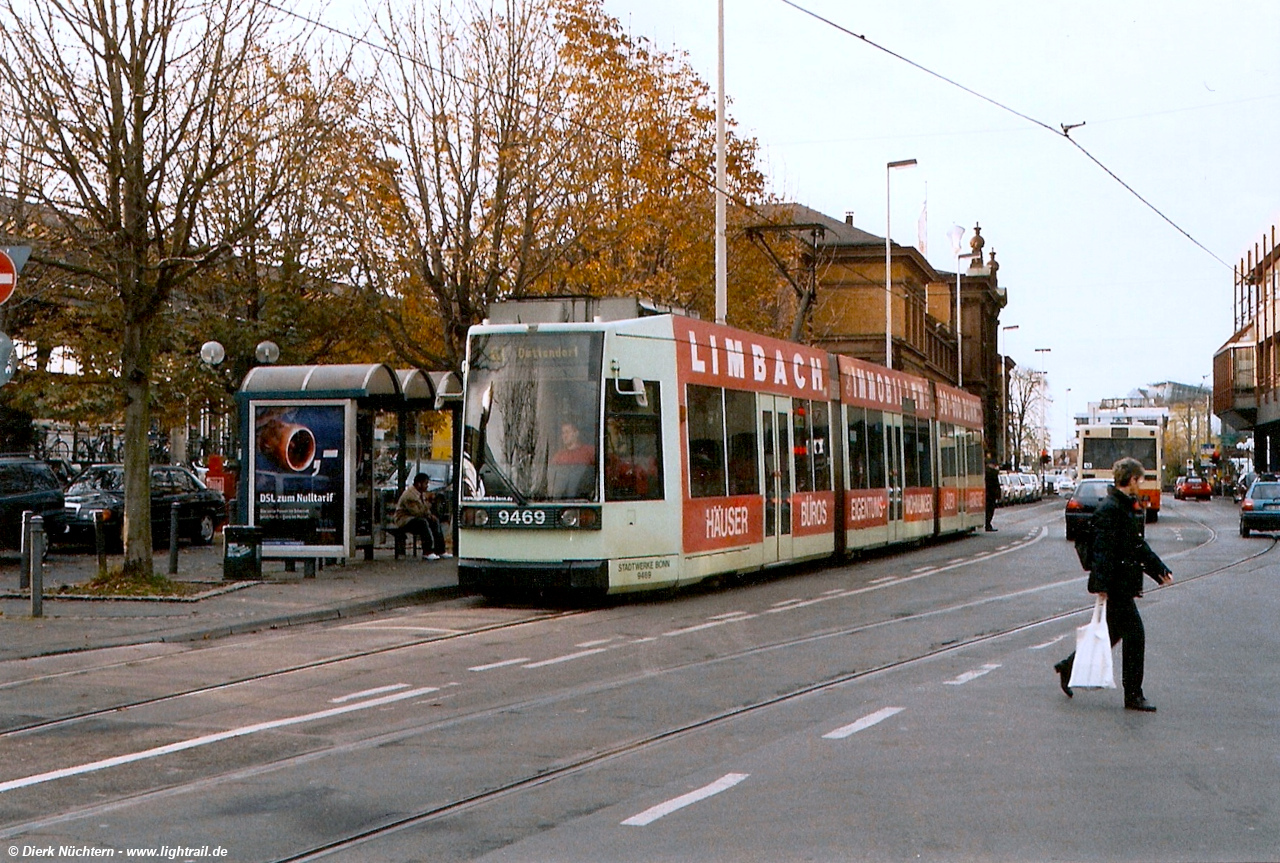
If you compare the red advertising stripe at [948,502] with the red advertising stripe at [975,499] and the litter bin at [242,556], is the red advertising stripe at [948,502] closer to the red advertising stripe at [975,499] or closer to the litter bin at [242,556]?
the red advertising stripe at [975,499]

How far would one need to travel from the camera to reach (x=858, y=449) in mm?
26297

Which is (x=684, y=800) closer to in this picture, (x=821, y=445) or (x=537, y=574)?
(x=537, y=574)

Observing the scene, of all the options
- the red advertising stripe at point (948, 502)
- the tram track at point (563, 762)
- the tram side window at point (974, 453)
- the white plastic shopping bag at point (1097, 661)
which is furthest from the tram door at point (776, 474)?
the tram side window at point (974, 453)

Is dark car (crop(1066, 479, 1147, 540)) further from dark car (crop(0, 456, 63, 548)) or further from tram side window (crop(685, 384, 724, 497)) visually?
dark car (crop(0, 456, 63, 548))

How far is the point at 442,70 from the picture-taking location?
27172 mm

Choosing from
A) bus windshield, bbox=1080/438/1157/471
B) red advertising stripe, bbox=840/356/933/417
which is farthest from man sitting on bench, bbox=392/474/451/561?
bus windshield, bbox=1080/438/1157/471

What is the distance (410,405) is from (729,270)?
14802mm

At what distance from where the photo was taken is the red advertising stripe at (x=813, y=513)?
898 inches

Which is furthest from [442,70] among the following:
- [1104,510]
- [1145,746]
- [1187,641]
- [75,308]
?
[1145,746]

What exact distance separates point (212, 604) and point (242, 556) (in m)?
2.87

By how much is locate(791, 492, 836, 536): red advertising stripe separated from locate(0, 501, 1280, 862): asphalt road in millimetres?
6461

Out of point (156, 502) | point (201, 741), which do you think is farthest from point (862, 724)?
point (156, 502)

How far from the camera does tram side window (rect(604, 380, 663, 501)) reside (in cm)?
1727

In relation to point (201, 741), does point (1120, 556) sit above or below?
above
